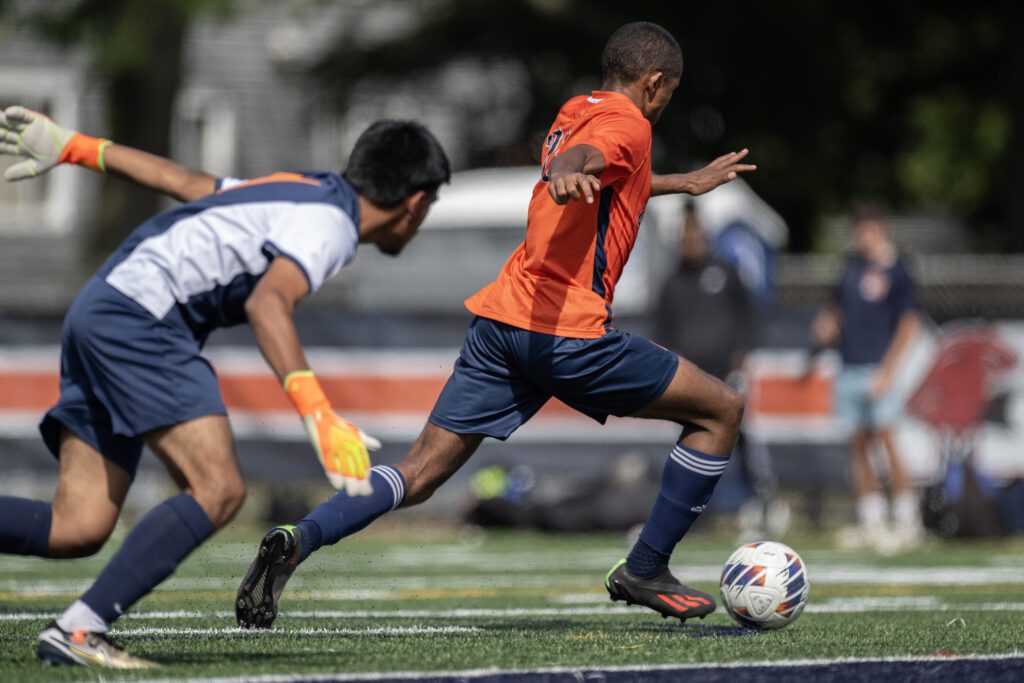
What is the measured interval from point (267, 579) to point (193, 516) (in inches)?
36.9

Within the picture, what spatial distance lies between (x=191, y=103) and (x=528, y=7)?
670 cm

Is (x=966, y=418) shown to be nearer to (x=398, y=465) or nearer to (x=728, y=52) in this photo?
(x=398, y=465)

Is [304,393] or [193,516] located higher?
[304,393]

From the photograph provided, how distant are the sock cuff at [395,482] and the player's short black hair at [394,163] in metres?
1.05

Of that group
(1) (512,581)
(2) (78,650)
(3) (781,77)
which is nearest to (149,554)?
(2) (78,650)

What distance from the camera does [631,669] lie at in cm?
469

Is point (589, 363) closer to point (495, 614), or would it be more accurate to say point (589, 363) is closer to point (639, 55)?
point (639, 55)

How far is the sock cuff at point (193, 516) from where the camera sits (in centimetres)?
468

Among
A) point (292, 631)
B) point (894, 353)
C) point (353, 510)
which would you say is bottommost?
point (292, 631)

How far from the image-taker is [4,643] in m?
5.34

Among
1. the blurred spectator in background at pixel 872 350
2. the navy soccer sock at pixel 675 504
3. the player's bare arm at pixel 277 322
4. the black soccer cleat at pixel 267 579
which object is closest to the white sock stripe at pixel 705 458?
the navy soccer sock at pixel 675 504

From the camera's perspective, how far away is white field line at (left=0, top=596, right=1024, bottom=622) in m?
6.62

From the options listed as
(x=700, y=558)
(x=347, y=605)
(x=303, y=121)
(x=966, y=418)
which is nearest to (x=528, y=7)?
(x=303, y=121)

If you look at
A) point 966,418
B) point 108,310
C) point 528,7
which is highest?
point 528,7
